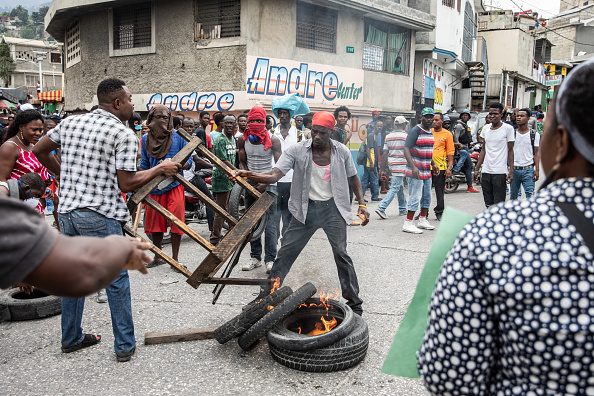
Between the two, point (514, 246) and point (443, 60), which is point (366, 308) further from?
point (443, 60)

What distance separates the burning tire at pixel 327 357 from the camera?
3316 mm

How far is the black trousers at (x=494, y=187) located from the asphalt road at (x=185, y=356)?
2698 mm

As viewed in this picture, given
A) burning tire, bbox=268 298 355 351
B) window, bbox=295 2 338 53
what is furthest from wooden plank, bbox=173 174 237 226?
window, bbox=295 2 338 53

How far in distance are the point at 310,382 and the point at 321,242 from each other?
406cm

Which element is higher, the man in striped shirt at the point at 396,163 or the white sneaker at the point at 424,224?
the man in striped shirt at the point at 396,163

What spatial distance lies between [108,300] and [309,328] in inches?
64.5

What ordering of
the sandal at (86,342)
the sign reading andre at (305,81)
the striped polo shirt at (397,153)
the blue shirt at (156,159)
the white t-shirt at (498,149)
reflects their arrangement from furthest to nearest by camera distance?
the sign reading andre at (305,81)
the striped polo shirt at (397,153)
the white t-shirt at (498,149)
the blue shirt at (156,159)
the sandal at (86,342)

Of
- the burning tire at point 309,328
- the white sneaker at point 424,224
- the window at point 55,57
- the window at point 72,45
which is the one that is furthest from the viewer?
the window at point 55,57

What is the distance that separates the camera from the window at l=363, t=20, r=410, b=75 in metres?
16.7

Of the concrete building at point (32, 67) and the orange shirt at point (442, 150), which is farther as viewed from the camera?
the concrete building at point (32, 67)

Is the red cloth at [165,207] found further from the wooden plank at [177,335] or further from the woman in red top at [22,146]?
the wooden plank at [177,335]

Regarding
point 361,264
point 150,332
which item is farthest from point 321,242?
point 150,332

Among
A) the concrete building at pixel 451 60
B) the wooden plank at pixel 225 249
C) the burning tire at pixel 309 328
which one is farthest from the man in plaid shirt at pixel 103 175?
the concrete building at pixel 451 60

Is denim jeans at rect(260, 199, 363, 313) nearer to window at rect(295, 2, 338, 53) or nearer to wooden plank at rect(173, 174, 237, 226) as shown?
wooden plank at rect(173, 174, 237, 226)
